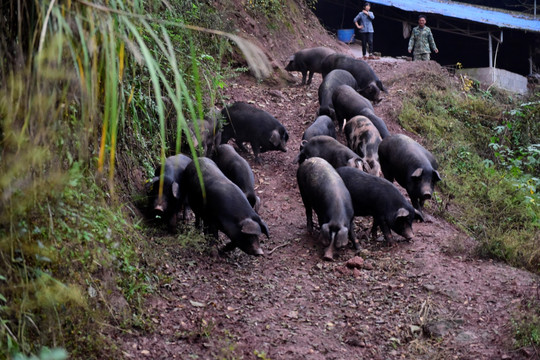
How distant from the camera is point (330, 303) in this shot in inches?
233

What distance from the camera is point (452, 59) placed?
2142 cm

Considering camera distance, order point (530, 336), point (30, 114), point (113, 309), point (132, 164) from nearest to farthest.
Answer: point (30, 114)
point (113, 309)
point (530, 336)
point (132, 164)

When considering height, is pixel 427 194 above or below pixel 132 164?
below

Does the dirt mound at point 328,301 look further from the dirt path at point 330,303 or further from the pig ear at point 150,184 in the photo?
the pig ear at point 150,184

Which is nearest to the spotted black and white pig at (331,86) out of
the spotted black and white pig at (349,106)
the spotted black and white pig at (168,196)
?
the spotted black and white pig at (349,106)

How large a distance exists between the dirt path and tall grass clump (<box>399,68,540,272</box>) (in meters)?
0.74

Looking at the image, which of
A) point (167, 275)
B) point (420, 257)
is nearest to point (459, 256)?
point (420, 257)

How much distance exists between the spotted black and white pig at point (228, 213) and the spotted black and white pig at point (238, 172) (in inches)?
24.3

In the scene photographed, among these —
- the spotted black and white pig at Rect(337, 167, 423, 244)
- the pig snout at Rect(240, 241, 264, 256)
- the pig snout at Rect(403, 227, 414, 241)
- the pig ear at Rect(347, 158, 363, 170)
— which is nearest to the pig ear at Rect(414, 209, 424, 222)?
Result: the spotted black and white pig at Rect(337, 167, 423, 244)

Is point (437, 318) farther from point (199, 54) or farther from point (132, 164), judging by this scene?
point (199, 54)

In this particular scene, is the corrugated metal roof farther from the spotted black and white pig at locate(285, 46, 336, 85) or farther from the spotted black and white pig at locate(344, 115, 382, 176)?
the spotted black and white pig at locate(344, 115, 382, 176)

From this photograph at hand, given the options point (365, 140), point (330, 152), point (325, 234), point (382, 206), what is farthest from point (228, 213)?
point (365, 140)

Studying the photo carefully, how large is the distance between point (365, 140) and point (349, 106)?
58.2 inches

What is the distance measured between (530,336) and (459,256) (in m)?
1.91
